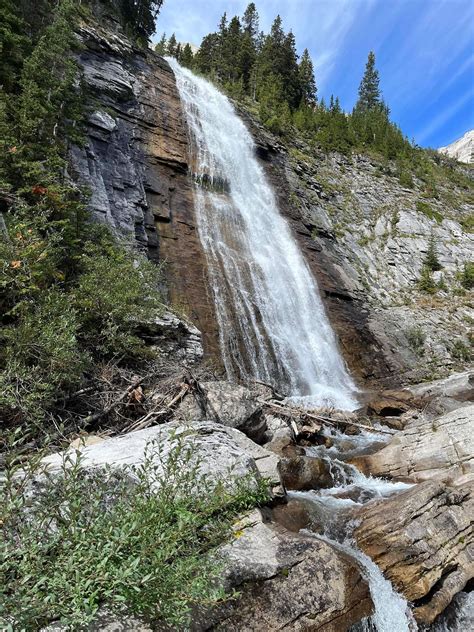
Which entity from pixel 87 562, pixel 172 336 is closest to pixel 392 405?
pixel 172 336

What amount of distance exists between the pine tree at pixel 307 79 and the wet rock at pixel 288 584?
204ft

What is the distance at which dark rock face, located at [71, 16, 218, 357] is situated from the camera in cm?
1745

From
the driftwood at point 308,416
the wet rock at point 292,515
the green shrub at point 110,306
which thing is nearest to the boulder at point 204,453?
the wet rock at point 292,515

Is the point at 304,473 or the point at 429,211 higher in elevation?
the point at 429,211

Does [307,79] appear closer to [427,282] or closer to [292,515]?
[427,282]

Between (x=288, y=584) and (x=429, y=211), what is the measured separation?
39.7 m

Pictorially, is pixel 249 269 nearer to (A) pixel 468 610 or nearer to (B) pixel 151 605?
(A) pixel 468 610

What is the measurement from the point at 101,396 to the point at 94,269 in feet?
14.0

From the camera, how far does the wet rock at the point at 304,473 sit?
328 inches

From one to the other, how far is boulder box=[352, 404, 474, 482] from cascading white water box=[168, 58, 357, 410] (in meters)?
6.72

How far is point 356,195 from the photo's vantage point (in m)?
37.8

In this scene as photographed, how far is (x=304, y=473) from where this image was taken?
8562 millimetres

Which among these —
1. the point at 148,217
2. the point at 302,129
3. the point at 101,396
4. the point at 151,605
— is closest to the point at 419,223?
the point at 302,129

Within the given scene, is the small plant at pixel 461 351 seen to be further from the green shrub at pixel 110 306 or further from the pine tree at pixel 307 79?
the pine tree at pixel 307 79
